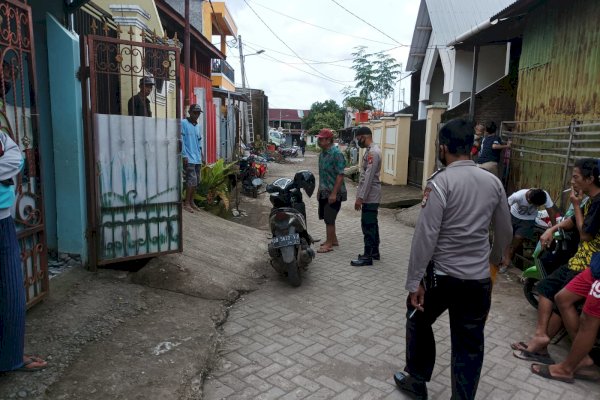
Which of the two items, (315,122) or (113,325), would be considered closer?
(113,325)

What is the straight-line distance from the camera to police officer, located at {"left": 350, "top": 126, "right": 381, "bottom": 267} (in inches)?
224

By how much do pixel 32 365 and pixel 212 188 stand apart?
18.5 ft

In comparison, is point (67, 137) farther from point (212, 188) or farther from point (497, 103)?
point (497, 103)

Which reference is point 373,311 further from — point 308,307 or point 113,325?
point 113,325

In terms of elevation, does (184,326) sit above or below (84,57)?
below

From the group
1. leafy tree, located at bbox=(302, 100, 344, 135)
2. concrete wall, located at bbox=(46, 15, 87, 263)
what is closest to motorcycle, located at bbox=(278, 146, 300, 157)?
leafy tree, located at bbox=(302, 100, 344, 135)

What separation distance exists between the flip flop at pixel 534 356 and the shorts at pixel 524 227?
7.37 ft

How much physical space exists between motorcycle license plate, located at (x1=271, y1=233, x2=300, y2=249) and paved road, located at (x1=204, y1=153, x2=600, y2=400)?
498 mm

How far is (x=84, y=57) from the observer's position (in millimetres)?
4125

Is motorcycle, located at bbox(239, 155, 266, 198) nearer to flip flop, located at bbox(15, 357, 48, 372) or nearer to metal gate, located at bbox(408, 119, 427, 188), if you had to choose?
metal gate, located at bbox(408, 119, 427, 188)

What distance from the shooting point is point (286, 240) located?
4859 mm

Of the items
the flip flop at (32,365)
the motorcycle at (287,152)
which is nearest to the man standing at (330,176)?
the flip flop at (32,365)

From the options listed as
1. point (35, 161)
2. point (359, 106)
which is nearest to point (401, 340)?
point (35, 161)

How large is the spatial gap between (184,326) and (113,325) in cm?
54
